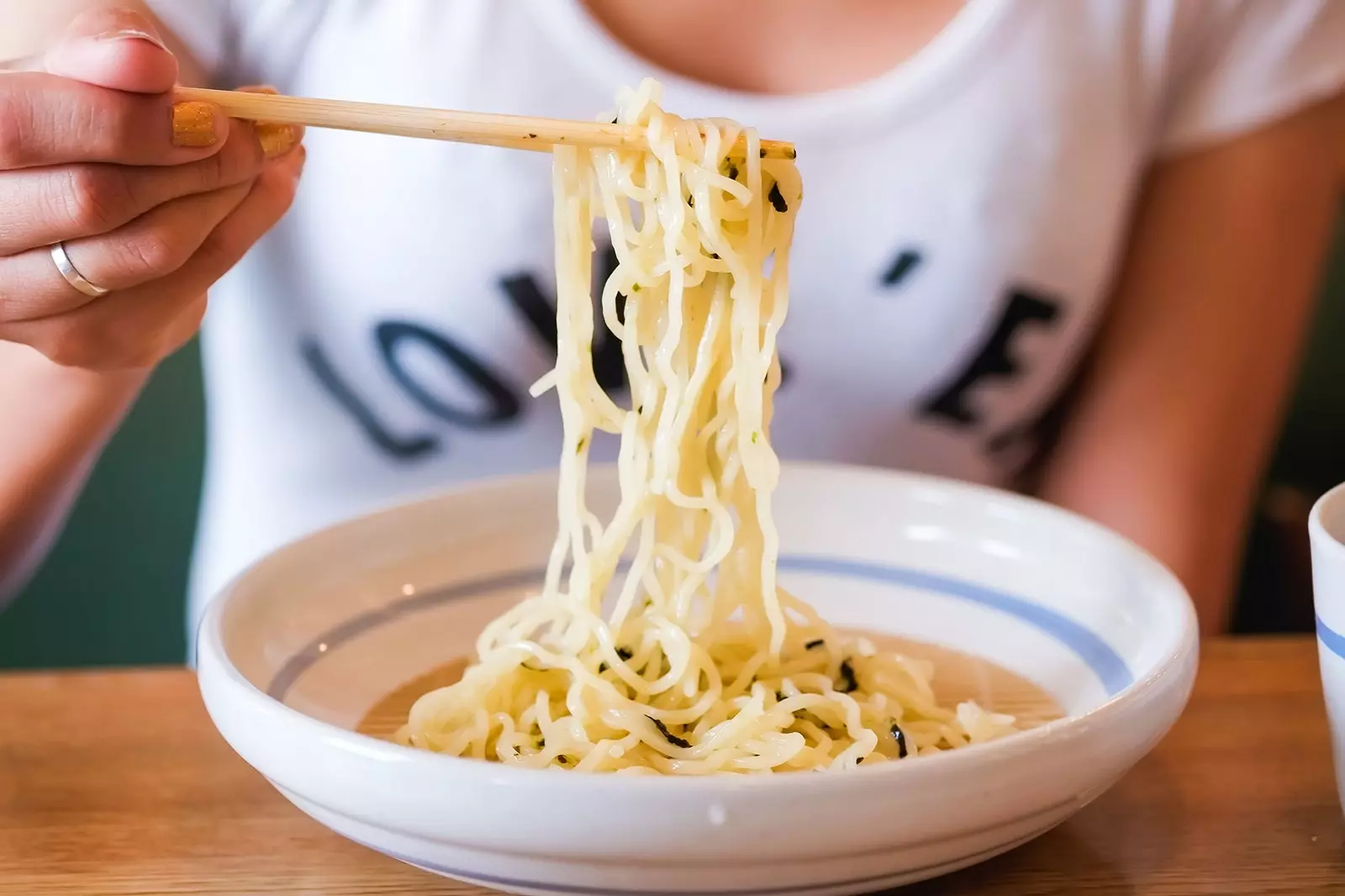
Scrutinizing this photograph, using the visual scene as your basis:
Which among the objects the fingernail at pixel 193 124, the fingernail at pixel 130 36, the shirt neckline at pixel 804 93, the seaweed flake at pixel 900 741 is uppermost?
the fingernail at pixel 130 36

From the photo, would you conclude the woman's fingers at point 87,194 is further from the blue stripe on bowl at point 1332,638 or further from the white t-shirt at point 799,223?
the blue stripe on bowl at point 1332,638

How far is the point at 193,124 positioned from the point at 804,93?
2.11 ft

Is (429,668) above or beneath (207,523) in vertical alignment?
above

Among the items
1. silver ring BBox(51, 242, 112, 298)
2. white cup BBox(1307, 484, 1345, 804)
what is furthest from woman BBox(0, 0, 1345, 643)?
white cup BBox(1307, 484, 1345, 804)

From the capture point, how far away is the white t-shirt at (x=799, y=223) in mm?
1165

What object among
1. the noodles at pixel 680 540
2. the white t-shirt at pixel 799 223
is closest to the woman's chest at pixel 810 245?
the white t-shirt at pixel 799 223

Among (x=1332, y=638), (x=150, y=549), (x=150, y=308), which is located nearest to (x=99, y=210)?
(x=150, y=308)

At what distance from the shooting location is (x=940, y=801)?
0.57 meters

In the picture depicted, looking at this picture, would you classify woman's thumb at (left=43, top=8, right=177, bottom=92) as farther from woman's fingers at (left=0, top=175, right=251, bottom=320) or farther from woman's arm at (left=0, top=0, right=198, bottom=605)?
woman's arm at (left=0, top=0, right=198, bottom=605)

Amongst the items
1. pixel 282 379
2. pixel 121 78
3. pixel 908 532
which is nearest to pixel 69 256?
pixel 121 78

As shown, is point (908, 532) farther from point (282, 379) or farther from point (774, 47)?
point (282, 379)

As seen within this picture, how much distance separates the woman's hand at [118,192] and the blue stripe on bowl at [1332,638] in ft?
2.27

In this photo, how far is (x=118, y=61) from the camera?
69cm

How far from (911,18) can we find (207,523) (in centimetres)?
98
